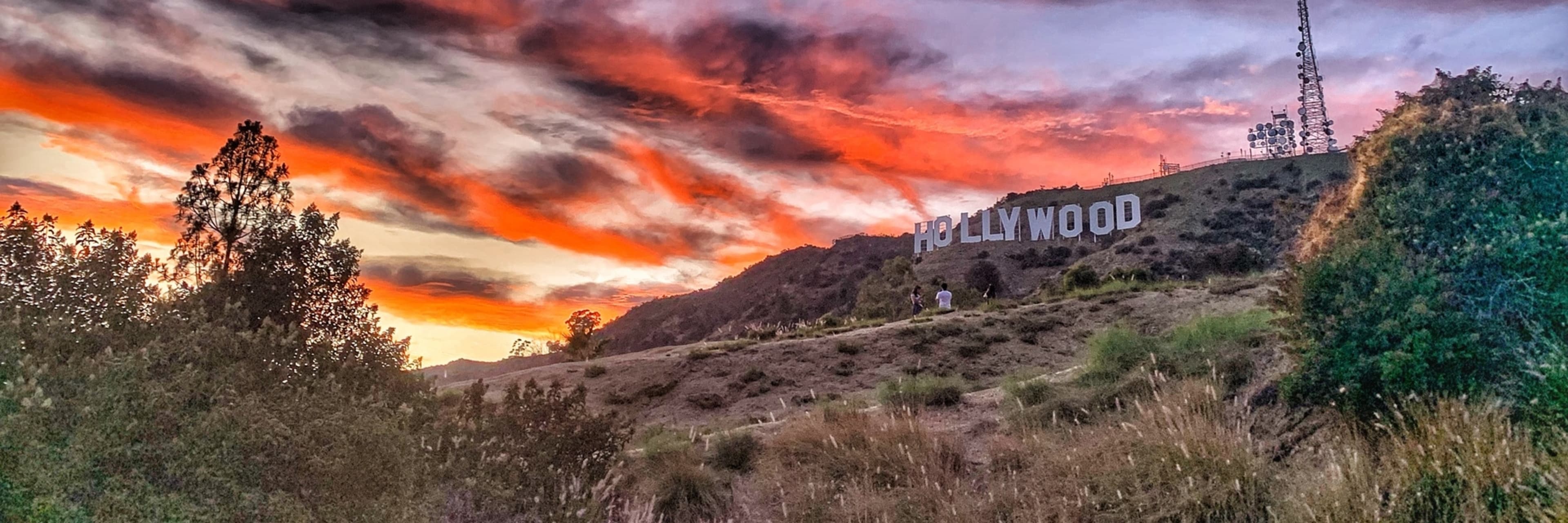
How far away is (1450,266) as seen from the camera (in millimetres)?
9672

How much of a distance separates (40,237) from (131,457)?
247cm

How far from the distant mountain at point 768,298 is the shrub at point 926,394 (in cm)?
5863

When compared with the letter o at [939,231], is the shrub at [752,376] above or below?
below

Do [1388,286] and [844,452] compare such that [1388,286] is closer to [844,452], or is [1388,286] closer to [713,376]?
[844,452]

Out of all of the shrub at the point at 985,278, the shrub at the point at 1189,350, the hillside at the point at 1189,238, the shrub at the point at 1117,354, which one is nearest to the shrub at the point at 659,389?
the shrub at the point at 1189,350

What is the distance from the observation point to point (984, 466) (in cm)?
1209

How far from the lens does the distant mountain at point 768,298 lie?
88.2 metres

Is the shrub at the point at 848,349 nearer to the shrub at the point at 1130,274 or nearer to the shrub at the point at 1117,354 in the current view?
the shrub at the point at 1117,354

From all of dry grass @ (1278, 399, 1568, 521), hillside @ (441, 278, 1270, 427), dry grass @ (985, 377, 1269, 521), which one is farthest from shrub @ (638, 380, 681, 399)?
dry grass @ (1278, 399, 1568, 521)

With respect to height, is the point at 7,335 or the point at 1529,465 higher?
the point at 7,335

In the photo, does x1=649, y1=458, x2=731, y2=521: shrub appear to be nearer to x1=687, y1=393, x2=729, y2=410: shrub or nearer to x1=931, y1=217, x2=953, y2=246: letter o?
x1=687, y1=393, x2=729, y2=410: shrub

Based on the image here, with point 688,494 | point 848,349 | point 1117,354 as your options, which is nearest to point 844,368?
point 848,349

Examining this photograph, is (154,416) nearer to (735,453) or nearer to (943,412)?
(735,453)

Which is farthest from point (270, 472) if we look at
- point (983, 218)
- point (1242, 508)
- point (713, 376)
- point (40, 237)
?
point (983, 218)
